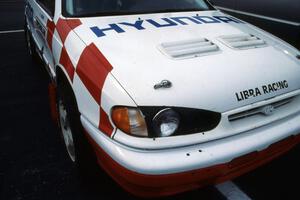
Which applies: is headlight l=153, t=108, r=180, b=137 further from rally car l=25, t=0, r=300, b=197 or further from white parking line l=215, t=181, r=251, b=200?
white parking line l=215, t=181, r=251, b=200

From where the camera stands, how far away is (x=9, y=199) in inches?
93.8

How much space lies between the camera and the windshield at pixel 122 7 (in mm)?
2799

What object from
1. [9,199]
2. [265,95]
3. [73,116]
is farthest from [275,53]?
[9,199]

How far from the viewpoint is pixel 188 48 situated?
2283mm

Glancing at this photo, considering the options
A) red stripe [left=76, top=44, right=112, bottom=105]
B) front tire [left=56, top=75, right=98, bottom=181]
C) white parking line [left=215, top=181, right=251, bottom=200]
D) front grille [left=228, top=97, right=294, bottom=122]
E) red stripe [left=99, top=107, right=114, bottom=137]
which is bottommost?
white parking line [left=215, top=181, right=251, bottom=200]

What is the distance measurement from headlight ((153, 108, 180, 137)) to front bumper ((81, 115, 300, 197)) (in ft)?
0.32

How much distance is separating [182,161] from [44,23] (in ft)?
7.17

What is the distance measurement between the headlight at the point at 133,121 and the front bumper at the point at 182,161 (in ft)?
0.30

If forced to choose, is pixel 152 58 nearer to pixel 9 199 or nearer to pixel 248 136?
pixel 248 136

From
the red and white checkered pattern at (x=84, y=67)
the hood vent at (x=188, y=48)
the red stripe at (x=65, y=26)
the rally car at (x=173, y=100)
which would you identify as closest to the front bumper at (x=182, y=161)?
the rally car at (x=173, y=100)

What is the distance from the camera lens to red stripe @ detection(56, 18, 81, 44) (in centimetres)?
260

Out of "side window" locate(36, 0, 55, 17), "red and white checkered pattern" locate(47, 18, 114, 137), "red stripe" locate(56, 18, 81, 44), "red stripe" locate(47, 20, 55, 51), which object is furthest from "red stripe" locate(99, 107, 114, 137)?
"side window" locate(36, 0, 55, 17)

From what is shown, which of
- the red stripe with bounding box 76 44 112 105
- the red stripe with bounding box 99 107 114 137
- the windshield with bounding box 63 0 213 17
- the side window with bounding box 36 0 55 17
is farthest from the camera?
the side window with bounding box 36 0 55 17

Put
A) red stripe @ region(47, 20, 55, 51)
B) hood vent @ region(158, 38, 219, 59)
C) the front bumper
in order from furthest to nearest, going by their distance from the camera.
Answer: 1. red stripe @ region(47, 20, 55, 51)
2. hood vent @ region(158, 38, 219, 59)
3. the front bumper
